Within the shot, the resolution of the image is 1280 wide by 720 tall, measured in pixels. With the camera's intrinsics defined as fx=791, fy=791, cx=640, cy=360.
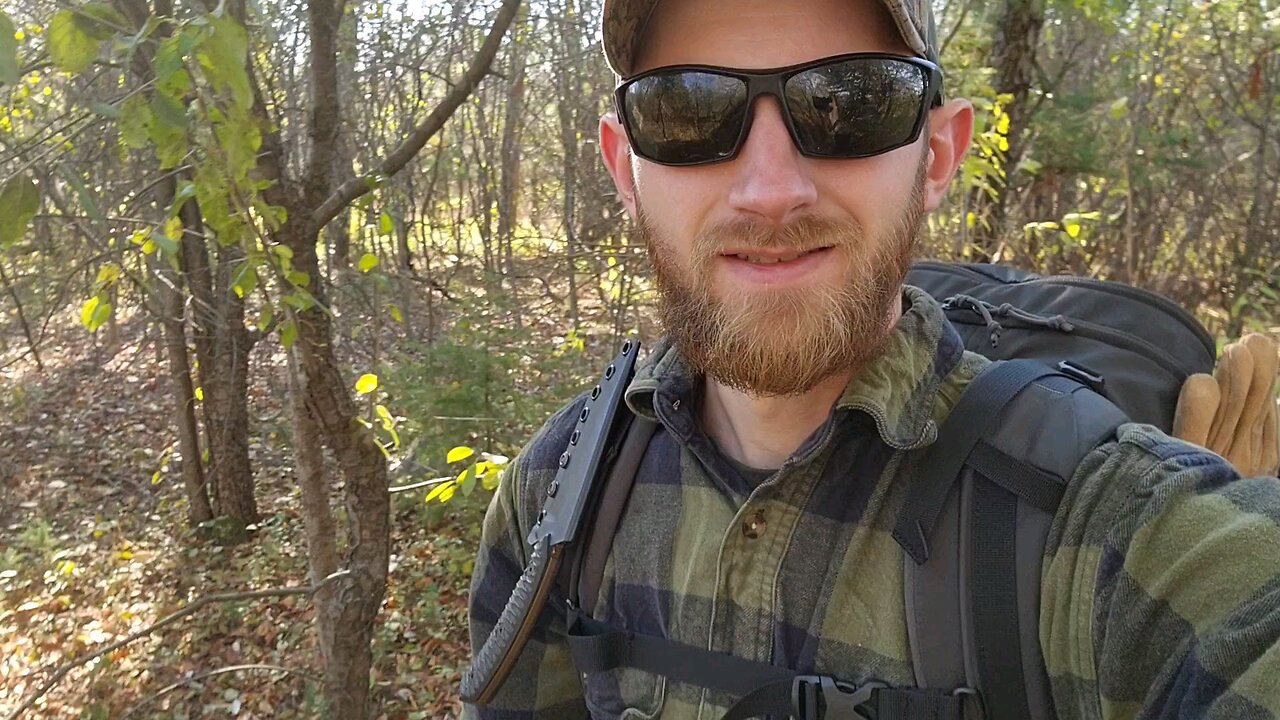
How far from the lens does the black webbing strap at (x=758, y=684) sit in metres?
1.01

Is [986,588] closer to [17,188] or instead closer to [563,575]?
[563,575]

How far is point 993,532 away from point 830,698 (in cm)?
31

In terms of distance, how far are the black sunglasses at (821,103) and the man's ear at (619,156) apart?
0.28 meters

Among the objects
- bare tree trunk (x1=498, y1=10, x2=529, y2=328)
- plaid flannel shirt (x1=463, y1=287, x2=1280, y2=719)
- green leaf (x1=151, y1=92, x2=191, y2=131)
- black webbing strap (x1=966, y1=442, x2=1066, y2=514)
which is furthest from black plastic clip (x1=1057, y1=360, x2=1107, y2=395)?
bare tree trunk (x1=498, y1=10, x2=529, y2=328)

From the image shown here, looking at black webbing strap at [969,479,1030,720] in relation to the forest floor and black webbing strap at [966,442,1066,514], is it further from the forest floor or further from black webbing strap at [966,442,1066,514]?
the forest floor

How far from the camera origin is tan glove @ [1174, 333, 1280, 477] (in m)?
1.33

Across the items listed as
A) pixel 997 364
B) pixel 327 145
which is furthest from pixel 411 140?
pixel 997 364

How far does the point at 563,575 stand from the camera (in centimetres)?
146

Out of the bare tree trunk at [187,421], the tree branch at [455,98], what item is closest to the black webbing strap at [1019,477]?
the tree branch at [455,98]

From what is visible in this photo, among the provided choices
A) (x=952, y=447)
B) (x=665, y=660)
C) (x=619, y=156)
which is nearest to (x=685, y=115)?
(x=619, y=156)

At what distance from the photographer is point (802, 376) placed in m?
1.26

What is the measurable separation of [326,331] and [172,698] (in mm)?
3250

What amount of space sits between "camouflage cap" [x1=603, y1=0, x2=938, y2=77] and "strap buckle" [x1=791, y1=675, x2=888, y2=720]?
0.95 meters

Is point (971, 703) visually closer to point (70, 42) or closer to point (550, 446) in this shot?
point (550, 446)
